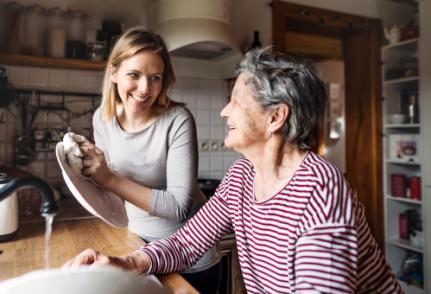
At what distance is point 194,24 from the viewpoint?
202 centimetres

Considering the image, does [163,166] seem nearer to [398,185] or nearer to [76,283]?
[76,283]

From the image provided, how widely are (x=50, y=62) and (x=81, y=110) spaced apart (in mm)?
343

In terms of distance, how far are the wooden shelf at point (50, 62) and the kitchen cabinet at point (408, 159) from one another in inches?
84.2

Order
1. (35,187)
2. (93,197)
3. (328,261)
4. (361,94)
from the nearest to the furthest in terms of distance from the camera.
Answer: (35,187) → (328,261) → (93,197) → (361,94)

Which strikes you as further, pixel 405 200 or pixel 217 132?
pixel 405 200

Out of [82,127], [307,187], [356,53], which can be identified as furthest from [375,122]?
[307,187]

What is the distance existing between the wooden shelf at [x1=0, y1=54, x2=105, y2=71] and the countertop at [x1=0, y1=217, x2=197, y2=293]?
82cm

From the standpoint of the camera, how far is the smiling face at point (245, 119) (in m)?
0.96

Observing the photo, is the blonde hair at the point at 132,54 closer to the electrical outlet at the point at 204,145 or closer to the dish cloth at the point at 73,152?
the dish cloth at the point at 73,152

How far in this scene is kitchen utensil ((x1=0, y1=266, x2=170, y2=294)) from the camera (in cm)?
39

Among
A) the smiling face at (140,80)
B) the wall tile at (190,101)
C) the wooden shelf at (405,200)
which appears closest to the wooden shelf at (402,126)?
the wooden shelf at (405,200)

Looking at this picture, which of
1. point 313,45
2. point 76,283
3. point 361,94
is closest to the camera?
point 76,283

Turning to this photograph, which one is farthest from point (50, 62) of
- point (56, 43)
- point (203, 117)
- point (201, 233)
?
point (201, 233)

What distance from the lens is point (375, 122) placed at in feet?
9.87
